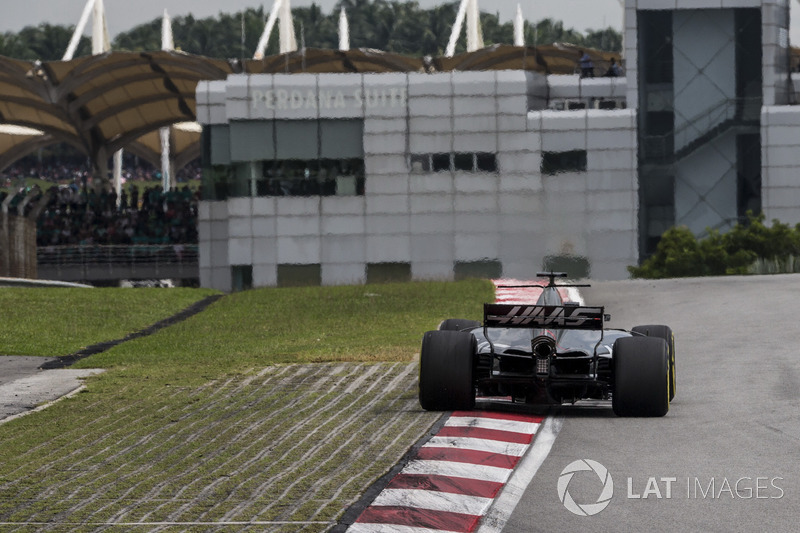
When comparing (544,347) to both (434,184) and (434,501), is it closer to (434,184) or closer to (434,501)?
(434,501)

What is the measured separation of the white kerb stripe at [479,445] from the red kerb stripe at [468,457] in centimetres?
13

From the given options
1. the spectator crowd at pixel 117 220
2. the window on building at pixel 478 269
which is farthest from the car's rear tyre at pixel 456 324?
the spectator crowd at pixel 117 220

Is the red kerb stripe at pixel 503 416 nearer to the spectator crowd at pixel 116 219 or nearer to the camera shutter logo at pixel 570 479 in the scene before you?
the camera shutter logo at pixel 570 479

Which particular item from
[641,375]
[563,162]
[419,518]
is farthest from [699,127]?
[419,518]

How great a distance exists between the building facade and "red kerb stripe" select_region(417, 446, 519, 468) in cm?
4158

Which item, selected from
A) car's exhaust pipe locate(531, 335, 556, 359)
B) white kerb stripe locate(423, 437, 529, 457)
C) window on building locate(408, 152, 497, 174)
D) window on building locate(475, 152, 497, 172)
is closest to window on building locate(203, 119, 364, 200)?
window on building locate(408, 152, 497, 174)

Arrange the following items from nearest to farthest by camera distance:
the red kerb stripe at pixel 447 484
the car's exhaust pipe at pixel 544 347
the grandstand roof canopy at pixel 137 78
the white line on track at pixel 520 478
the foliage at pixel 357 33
A: the white line on track at pixel 520 478 < the red kerb stripe at pixel 447 484 < the car's exhaust pipe at pixel 544 347 < the grandstand roof canopy at pixel 137 78 < the foliage at pixel 357 33

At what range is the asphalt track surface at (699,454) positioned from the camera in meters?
10.4

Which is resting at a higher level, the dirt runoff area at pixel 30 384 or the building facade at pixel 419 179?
the building facade at pixel 419 179

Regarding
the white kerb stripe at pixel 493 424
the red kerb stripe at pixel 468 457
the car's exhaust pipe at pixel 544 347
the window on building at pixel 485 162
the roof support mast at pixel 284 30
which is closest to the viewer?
the red kerb stripe at pixel 468 457

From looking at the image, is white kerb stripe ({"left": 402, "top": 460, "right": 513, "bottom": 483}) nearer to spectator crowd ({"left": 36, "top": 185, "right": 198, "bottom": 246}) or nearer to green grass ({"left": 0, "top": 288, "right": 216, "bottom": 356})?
green grass ({"left": 0, "top": 288, "right": 216, "bottom": 356})
